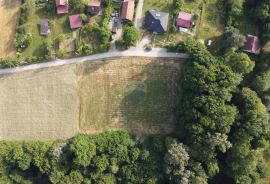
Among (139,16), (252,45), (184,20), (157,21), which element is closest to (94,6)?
(139,16)

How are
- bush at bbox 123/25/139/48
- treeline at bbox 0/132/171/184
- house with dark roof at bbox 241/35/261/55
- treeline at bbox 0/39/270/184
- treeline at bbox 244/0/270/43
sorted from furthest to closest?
house with dark roof at bbox 241/35/261/55 < treeline at bbox 0/132/171/184 < treeline at bbox 244/0/270/43 < bush at bbox 123/25/139/48 < treeline at bbox 0/39/270/184

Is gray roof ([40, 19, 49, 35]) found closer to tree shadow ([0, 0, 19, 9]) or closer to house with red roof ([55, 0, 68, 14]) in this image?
house with red roof ([55, 0, 68, 14])

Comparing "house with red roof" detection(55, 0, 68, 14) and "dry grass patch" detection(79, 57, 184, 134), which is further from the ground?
"house with red roof" detection(55, 0, 68, 14)

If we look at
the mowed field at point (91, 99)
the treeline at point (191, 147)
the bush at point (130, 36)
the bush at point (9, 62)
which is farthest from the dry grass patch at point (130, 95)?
the bush at point (9, 62)

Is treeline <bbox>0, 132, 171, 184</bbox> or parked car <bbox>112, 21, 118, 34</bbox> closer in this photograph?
treeline <bbox>0, 132, 171, 184</bbox>

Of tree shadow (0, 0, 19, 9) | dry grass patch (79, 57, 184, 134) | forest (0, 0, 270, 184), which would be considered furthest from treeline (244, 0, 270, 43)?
tree shadow (0, 0, 19, 9)

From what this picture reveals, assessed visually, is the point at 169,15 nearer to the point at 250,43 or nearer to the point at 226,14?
the point at 226,14

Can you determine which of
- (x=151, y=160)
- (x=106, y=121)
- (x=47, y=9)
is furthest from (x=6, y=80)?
(x=151, y=160)
